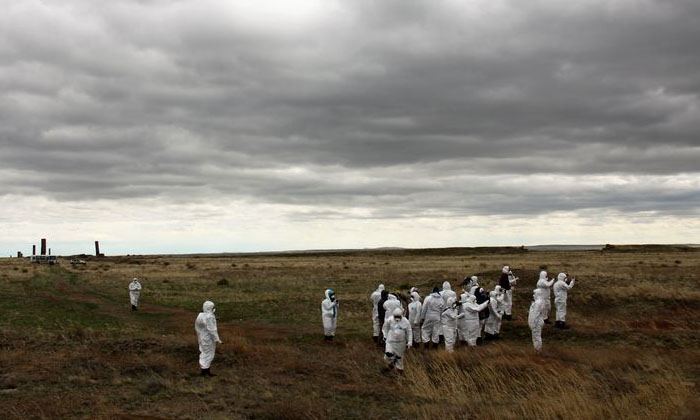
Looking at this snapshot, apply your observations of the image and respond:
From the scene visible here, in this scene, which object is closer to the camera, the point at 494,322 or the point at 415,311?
the point at 415,311

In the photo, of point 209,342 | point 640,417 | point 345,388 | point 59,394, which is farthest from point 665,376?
point 59,394

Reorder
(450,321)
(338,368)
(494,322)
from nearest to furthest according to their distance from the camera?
(338,368) → (450,321) → (494,322)

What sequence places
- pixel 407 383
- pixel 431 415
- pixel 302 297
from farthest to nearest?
pixel 302 297
pixel 407 383
pixel 431 415

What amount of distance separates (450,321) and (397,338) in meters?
3.98

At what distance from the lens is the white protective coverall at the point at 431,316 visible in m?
19.1

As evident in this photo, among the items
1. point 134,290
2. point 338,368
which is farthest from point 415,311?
point 134,290

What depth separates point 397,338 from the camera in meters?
14.8

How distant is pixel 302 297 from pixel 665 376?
2338 centimetres

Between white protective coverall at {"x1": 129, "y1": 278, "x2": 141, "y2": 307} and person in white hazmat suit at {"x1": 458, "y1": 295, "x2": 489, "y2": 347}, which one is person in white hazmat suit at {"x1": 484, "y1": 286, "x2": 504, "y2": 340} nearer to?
person in white hazmat suit at {"x1": 458, "y1": 295, "x2": 489, "y2": 347}

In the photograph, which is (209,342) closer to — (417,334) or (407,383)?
(407,383)

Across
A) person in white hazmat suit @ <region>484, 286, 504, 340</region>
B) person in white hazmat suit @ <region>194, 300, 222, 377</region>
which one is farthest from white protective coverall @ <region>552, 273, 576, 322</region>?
person in white hazmat suit @ <region>194, 300, 222, 377</region>

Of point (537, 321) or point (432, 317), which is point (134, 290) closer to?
point (432, 317)

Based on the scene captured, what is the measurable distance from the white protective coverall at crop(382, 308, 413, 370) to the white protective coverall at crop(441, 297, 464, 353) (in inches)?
135

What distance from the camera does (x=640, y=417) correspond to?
9633 millimetres
